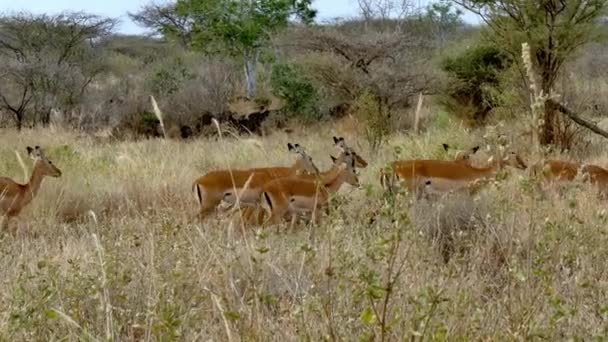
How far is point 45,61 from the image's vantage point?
2056 centimetres

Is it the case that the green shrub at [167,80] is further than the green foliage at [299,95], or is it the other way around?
the green shrub at [167,80]

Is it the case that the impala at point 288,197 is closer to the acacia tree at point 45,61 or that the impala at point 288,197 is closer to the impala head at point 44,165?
the impala head at point 44,165

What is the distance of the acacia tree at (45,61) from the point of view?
62.7 feet

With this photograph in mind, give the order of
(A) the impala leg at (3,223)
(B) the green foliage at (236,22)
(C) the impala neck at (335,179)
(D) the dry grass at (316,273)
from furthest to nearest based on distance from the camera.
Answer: (B) the green foliage at (236,22)
(C) the impala neck at (335,179)
(A) the impala leg at (3,223)
(D) the dry grass at (316,273)

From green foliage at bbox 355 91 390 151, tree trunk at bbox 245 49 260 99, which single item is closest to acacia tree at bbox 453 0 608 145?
green foliage at bbox 355 91 390 151

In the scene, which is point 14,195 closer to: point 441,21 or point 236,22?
point 236,22

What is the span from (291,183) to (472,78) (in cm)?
1058

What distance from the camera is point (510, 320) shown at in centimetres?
251

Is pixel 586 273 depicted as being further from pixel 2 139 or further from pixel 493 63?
pixel 493 63

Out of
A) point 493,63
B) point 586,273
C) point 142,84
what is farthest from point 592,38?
point 142,84

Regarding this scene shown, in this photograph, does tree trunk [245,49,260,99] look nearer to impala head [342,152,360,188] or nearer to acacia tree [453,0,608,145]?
acacia tree [453,0,608,145]

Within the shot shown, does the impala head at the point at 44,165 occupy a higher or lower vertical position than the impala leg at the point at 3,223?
higher

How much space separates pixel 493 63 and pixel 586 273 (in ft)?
42.4

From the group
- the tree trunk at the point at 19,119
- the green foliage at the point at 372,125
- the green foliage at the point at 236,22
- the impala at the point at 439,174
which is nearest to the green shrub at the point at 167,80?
the green foliage at the point at 236,22
